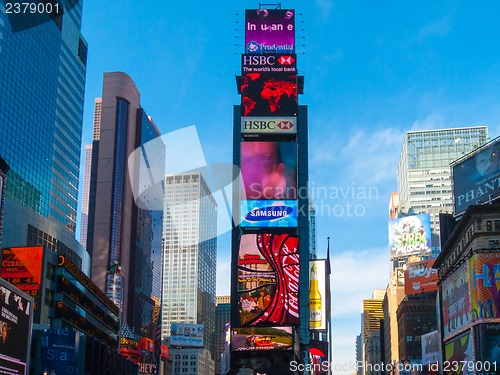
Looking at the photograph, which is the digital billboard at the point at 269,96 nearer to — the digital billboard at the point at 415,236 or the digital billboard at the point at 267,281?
the digital billboard at the point at 267,281

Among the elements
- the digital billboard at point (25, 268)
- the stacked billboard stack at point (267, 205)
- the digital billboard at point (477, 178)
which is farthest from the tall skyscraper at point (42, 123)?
the digital billboard at point (477, 178)

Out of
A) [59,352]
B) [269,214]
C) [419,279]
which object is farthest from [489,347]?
[419,279]

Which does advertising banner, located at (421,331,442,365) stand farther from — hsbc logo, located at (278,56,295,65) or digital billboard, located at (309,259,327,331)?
hsbc logo, located at (278,56,295,65)

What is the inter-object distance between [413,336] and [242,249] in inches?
3003

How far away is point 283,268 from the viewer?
10312 centimetres

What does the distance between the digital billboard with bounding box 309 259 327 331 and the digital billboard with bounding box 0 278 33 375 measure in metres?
86.5

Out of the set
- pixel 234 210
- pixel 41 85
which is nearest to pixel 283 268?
pixel 234 210

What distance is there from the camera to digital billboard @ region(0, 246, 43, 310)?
86.4 meters

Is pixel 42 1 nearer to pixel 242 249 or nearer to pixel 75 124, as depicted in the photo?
pixel 75 124

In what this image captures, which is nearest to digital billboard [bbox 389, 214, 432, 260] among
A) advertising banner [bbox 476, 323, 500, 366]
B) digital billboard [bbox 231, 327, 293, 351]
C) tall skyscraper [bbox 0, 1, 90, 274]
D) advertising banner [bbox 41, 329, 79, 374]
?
tall skyscraper [bbox 0, 1, 90, 274]

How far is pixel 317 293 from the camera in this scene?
13225cm

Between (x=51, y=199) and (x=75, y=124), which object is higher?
(x=75, y=124)

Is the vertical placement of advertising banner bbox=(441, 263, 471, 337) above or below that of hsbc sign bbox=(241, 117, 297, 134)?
below

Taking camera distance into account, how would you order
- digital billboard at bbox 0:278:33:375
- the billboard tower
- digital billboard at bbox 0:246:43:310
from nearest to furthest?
digital billboard at bbox 0:278:33:375 < digital billboard at bbox 0:246:43:310 < the billboard tower
